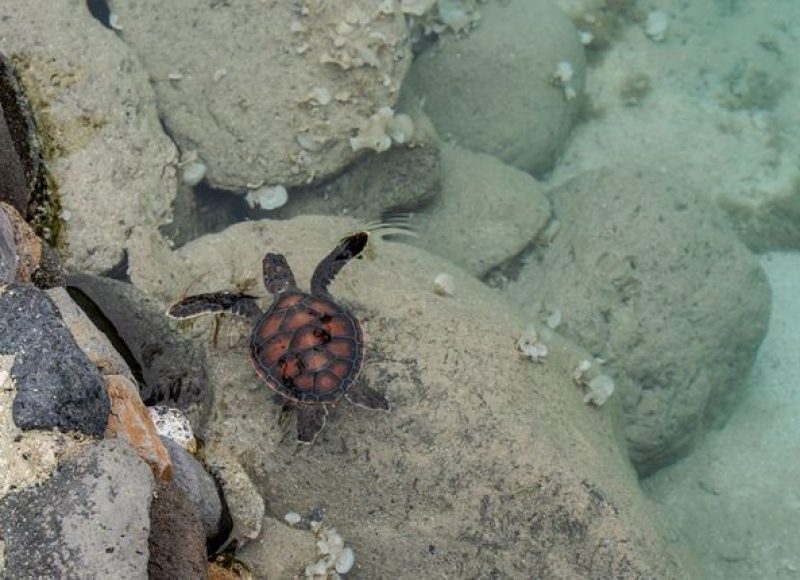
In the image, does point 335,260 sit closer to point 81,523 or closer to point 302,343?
point 302,343

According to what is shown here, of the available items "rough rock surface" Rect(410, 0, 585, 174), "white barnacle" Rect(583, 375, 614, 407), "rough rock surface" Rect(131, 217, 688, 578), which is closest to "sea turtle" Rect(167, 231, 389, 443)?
"rough rock surface" Rect(131, 217, 688, 578)

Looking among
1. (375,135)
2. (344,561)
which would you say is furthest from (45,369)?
(375,135)

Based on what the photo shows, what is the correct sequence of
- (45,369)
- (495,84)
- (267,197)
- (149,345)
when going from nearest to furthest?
1. (45,369)
2. (149,345)
3. (267,197)
4. (495,84)

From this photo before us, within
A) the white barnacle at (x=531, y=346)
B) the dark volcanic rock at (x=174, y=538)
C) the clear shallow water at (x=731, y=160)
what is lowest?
the clear shallow water at (x=731, y=160)

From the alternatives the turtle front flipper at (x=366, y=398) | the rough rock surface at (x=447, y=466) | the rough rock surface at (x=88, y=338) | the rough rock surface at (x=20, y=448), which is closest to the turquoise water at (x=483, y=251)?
the rough rock surface at (x=447, y=466)

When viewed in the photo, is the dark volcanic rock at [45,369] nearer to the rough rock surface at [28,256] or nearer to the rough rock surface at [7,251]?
the rough rock surface at [7,251]

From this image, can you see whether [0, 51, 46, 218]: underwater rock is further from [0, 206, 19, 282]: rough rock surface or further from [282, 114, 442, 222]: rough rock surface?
[282, 114, 442, 222]: rough rock surface
